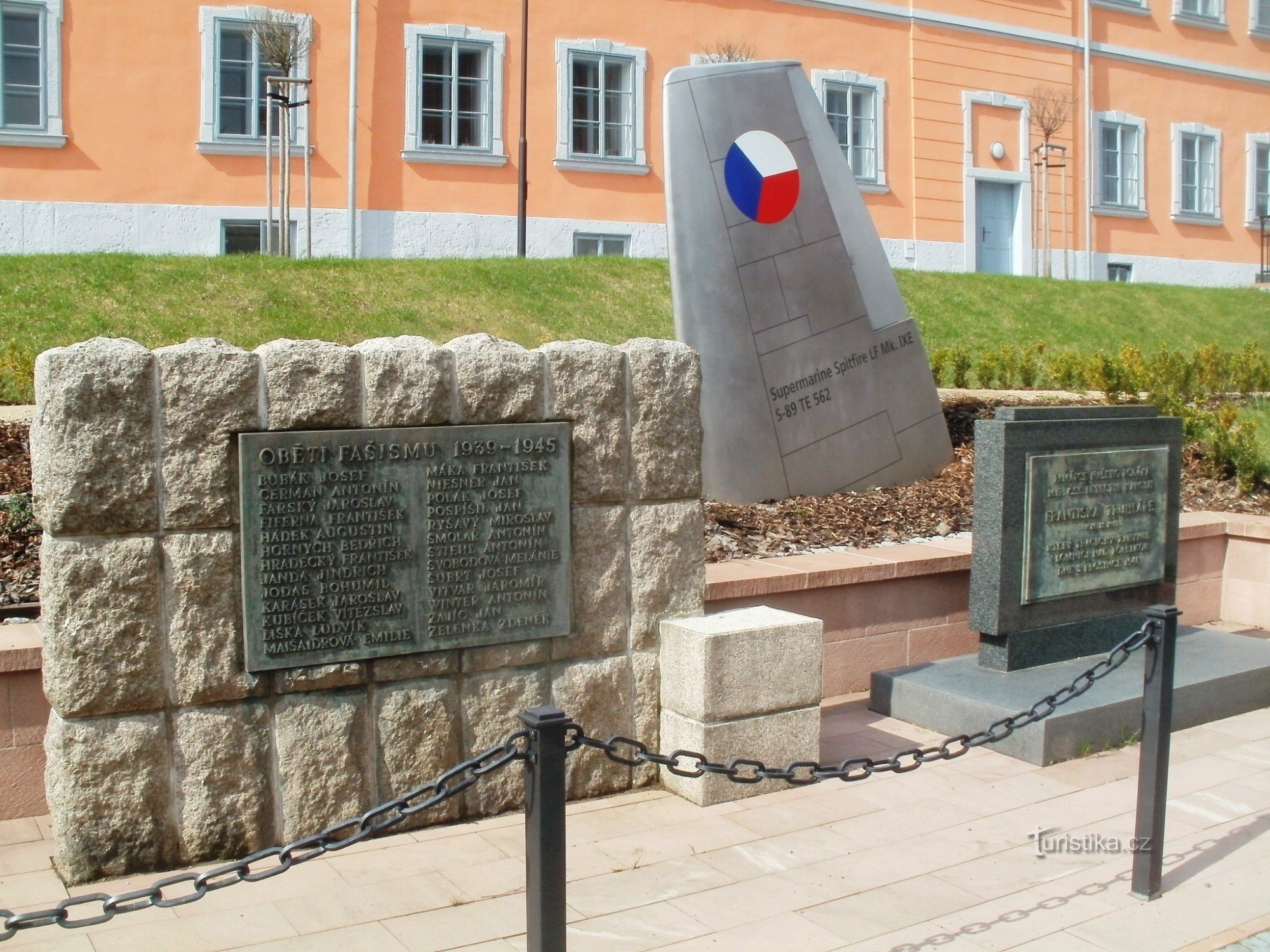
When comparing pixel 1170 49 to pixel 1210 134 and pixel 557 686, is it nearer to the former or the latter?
pixel 1210 134

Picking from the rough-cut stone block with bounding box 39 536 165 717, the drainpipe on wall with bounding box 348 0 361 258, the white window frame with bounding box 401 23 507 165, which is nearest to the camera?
the rough-cut stone block with bounding box 39 536 165 717

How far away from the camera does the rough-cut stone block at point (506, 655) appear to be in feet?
16.0

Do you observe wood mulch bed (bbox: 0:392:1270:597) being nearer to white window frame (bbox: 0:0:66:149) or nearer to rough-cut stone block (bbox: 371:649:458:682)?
rough-cut stone block (bbox: 371:649:458:682)

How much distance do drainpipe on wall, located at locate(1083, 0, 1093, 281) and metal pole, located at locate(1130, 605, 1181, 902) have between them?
21.8 metres

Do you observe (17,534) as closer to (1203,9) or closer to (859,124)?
(859,124)

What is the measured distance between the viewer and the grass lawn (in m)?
12.0

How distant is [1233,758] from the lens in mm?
5895

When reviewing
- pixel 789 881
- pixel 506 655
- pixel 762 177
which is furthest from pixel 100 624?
pixel 762 177

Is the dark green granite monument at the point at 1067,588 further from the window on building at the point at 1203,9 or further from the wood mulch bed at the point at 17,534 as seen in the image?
the window on building at the point at 1203,9

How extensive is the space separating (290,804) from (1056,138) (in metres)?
23.1

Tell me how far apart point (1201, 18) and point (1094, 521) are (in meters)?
Answer: 23.8

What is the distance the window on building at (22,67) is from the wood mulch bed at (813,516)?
10823 mm

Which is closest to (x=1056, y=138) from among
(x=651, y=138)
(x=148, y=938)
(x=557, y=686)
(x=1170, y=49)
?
(x=1170, y=49)

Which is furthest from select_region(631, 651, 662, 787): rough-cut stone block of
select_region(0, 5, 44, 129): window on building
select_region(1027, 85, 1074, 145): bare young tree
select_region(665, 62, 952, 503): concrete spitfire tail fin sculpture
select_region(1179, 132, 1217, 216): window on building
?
select_region(1179, 132, 1217, 216): window on building
